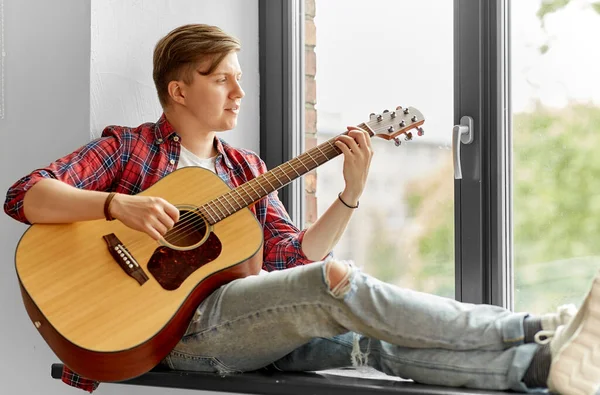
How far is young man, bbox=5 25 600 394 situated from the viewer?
1440mm

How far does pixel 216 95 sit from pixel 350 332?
0.68 m

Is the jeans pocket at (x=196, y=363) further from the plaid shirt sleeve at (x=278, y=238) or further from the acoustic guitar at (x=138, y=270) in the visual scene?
the plaid shirt sleeve at (x=278, y=238)

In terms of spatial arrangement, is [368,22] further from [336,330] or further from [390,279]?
[336,330]

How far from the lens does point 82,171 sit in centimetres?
183

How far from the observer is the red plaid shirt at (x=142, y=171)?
5.91 ft

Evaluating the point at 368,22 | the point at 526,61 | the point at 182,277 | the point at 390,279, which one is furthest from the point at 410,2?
the point at 182,277

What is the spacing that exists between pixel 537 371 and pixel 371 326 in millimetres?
306

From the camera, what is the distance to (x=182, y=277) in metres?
1.69

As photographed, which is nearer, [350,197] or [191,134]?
[350,197]

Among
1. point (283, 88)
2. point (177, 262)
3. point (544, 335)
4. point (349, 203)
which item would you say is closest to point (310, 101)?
point (283, 88)

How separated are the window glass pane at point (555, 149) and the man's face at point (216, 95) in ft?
2.27

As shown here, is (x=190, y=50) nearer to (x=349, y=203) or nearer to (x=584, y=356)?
(x=349, y=203)

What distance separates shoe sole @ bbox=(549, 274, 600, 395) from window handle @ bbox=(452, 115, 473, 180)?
2.39 ft

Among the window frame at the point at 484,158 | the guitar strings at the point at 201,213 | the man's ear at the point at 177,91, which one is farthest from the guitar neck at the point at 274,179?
the window frame at the point at 484,158
